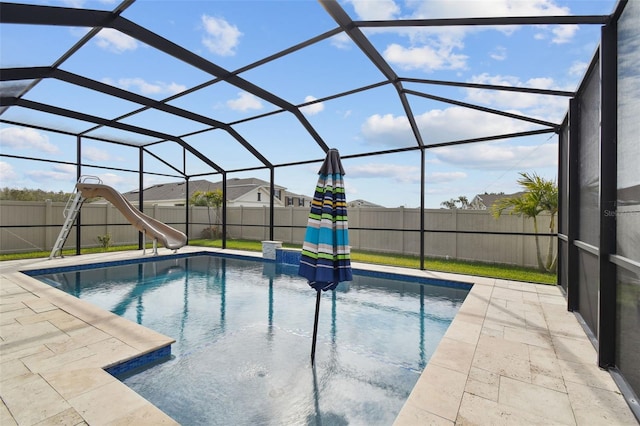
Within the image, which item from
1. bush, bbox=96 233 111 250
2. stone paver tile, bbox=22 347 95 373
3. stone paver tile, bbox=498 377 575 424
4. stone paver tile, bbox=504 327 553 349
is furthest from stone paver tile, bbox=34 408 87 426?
bush, bbox=96 233 111 250

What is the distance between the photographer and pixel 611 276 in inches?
105

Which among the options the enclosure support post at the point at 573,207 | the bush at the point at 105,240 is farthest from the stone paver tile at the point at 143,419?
the bush at the point at 105,240

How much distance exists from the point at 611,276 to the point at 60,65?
753 centimetres

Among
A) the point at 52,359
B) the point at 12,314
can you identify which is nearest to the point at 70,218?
the point at 12,314

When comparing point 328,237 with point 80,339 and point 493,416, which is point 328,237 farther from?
point 80,339

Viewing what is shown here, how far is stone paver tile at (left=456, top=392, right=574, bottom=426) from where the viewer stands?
2076mm

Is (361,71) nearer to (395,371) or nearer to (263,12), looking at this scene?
(263,12)

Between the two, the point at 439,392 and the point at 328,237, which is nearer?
the point at 439,392

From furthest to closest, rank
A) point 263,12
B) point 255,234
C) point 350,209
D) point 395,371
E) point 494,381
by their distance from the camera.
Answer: point 255,234 < point 350,209 < point 263,12 < point 395,371 < point 494,381

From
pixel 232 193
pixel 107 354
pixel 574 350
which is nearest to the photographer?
pixel 107 354

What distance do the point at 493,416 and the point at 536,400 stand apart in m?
0.48

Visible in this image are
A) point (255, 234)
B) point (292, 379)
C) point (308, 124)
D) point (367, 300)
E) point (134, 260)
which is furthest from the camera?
point (255, 234)

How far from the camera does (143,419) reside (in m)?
2.08

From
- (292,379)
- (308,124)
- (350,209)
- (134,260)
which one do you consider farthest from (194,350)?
(350,209)
